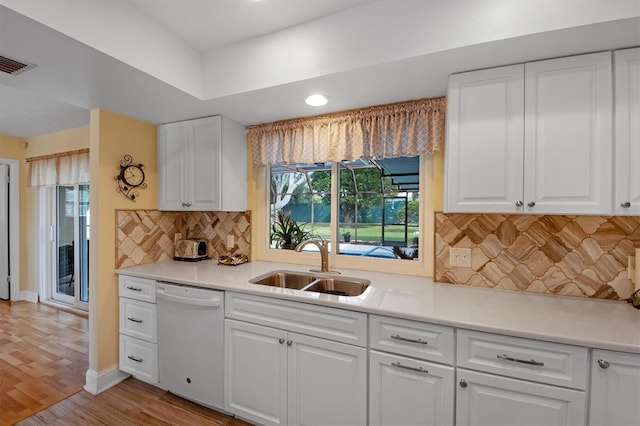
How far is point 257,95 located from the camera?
74.3 inches

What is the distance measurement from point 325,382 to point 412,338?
1.83ft

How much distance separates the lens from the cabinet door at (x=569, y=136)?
1.33m

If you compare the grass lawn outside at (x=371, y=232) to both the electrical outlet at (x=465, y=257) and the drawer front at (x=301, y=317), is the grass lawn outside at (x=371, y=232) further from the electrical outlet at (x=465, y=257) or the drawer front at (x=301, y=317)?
the drawer front at (x=301, y=317)

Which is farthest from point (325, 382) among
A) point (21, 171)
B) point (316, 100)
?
point (21, 171)

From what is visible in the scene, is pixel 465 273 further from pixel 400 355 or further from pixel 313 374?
pixel 313 374

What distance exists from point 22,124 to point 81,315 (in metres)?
2.40

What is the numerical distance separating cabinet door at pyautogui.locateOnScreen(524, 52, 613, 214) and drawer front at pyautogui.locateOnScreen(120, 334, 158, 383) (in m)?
2.65

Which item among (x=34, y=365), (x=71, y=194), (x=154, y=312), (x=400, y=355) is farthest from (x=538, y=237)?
(x=71, y=194)

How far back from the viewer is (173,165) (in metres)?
2.53

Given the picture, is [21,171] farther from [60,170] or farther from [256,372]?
[256,372]

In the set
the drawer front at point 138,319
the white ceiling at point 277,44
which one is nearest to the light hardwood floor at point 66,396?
the drawer front at point 138,319

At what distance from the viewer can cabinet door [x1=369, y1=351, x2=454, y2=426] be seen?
52.7 inches

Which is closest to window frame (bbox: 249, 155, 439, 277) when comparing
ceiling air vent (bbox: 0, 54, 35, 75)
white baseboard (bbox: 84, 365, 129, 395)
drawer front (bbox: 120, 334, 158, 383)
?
drawer front (bbox: 120, 334, 158, 383)

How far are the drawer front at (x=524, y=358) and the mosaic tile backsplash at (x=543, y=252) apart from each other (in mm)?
644
